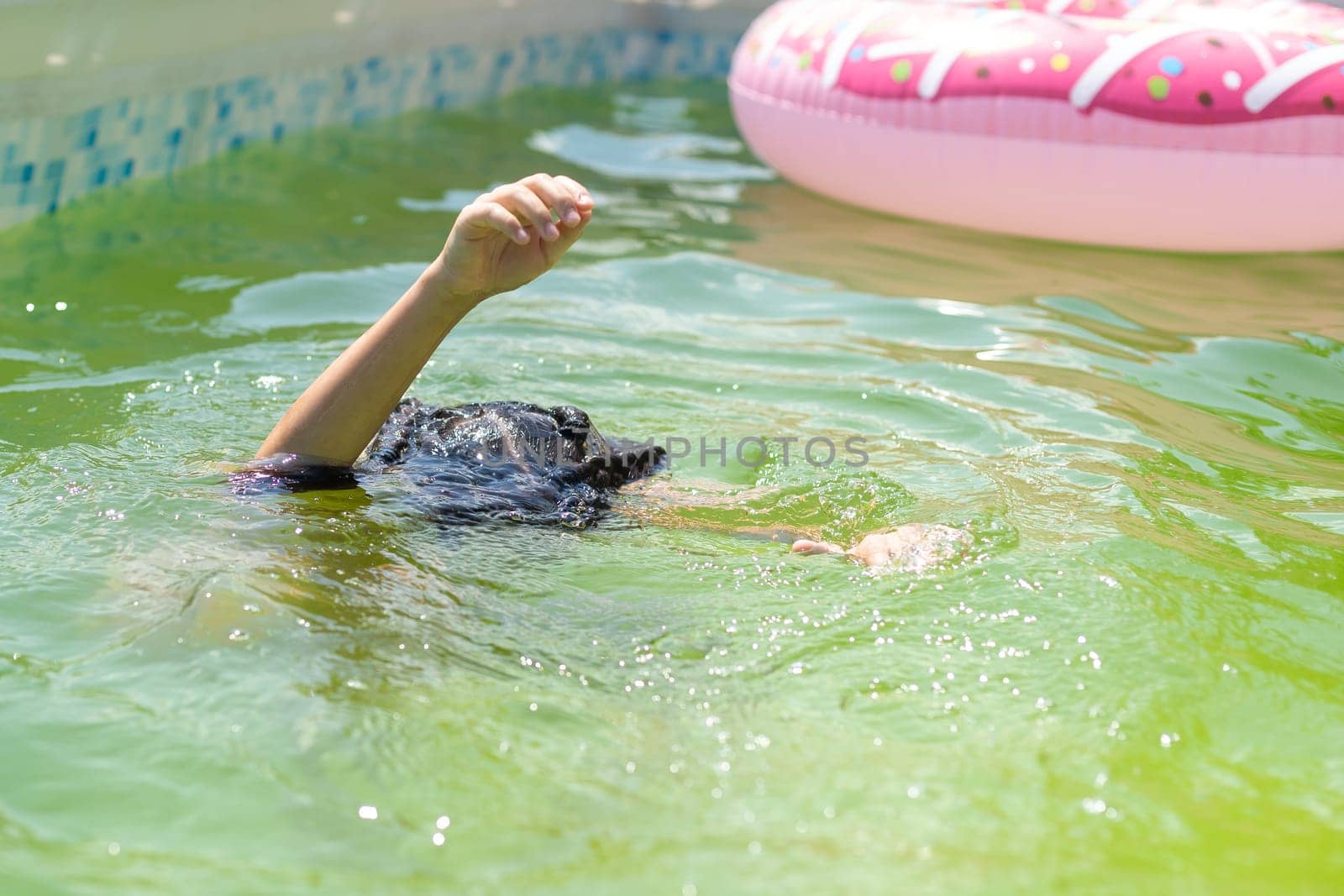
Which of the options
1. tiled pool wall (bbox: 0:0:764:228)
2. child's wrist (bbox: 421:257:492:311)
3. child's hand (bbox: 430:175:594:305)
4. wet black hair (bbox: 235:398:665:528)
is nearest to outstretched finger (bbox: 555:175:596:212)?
child's hand (bbox: 430:175:594:305)

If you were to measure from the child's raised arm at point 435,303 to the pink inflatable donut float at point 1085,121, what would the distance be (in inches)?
127

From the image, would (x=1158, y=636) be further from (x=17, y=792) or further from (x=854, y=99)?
(x=854, y=99)

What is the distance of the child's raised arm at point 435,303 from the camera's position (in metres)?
2.53

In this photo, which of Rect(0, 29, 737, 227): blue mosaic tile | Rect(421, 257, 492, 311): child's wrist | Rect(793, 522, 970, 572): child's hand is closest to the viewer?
Rect(421, 257, 492, 311): child's wrist

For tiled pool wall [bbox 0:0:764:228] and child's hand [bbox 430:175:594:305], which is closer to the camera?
child's hand [bbox 430:175:594:305]

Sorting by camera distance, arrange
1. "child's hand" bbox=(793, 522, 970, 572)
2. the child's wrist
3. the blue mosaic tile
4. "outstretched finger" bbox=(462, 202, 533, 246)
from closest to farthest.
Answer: "outstretched finger" bbox=(462, 202, 533, 246) < the child's wrist < "child's hand" bbox=(793, 522, 970, 572) < the blue mosaic tile

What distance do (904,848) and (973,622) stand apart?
0.73m

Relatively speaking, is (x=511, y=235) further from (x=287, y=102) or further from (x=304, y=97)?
(x=304, y=97)

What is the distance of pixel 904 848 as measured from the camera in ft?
6.46

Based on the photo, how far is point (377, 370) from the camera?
8.71 ft

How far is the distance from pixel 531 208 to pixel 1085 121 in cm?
336

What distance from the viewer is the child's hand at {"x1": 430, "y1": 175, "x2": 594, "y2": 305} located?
2500 millimetres

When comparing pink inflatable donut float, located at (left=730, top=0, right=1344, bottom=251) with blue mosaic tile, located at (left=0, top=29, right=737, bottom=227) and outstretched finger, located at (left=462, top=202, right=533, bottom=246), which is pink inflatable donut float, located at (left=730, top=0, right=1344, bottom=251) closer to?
blue mosaic tile, located at (left=0, top=29, right=737, bottom=227)

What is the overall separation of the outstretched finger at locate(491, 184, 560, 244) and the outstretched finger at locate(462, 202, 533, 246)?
2 centimetres
